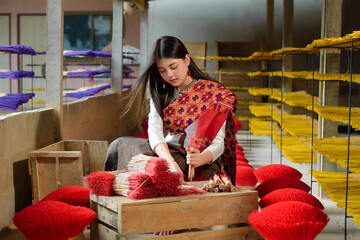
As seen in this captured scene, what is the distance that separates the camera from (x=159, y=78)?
10.1 feet

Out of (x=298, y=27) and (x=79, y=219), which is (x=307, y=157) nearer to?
(x=79, y=219)

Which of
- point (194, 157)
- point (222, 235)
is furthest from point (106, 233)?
point (194, 157)

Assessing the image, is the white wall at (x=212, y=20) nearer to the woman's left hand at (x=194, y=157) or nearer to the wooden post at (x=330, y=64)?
the wooden post at (x=330, y=64)

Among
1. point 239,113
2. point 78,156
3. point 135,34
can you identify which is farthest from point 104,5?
Result: point 78,156

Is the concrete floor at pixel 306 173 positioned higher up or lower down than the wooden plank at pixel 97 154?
lower down

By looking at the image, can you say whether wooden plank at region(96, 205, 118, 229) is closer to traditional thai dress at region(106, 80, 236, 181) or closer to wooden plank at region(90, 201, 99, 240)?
wooden plank at region(90, 201, 99, 240)

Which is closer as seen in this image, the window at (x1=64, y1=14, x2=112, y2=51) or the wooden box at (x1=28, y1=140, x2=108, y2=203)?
the wooden box at (x1=28, y1=140, x2=108, y2=203)

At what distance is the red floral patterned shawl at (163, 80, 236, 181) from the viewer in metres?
2.88

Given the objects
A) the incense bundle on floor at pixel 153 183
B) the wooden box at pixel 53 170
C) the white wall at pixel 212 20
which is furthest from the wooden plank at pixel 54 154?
the white wall at pixel 212 20

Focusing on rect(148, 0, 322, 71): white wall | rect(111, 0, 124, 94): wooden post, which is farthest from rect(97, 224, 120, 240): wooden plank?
rect(148, 0, 322, 71): white wall

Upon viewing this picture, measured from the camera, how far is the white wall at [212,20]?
11.3m

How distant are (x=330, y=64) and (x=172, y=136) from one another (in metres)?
1.85

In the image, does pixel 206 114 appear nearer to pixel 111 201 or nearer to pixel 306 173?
pixel 111 201

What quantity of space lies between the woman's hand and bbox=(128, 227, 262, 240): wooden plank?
1.48 ft
